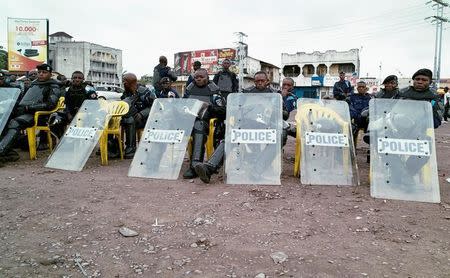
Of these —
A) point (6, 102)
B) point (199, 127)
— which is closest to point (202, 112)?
point (199, 127)

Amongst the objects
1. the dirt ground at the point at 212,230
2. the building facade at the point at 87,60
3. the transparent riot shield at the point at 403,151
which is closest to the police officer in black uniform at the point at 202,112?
the dirt ground at the point at 212,230

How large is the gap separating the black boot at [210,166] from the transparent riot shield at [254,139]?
3.2 inches

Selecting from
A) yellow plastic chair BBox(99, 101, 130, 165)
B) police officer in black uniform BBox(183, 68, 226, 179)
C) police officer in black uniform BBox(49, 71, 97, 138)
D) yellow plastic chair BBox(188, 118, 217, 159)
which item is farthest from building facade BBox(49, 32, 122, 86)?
yellow plastic chair BBox(188, 118, 217, 159)

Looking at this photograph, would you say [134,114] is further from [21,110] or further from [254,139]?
[254,139]

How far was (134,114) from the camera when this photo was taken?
6.55 m

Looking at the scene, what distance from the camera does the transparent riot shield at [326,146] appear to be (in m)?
4.65

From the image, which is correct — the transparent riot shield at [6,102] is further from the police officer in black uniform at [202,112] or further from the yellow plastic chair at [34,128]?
the police officer in black uniform at [202,112]

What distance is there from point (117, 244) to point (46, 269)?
0.55 meters

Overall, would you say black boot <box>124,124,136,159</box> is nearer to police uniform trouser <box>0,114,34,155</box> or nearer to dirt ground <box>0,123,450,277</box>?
police uniform trouser <box>0,114,34,155</box>

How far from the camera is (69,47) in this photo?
5859 cm

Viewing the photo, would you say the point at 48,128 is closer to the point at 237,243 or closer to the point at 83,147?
the point at 83,147

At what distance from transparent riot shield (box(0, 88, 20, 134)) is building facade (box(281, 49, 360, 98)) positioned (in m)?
43.3

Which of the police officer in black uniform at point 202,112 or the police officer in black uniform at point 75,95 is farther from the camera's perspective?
the police officer in black uniform at point 75,95

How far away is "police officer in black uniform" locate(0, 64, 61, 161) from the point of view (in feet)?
18.8
